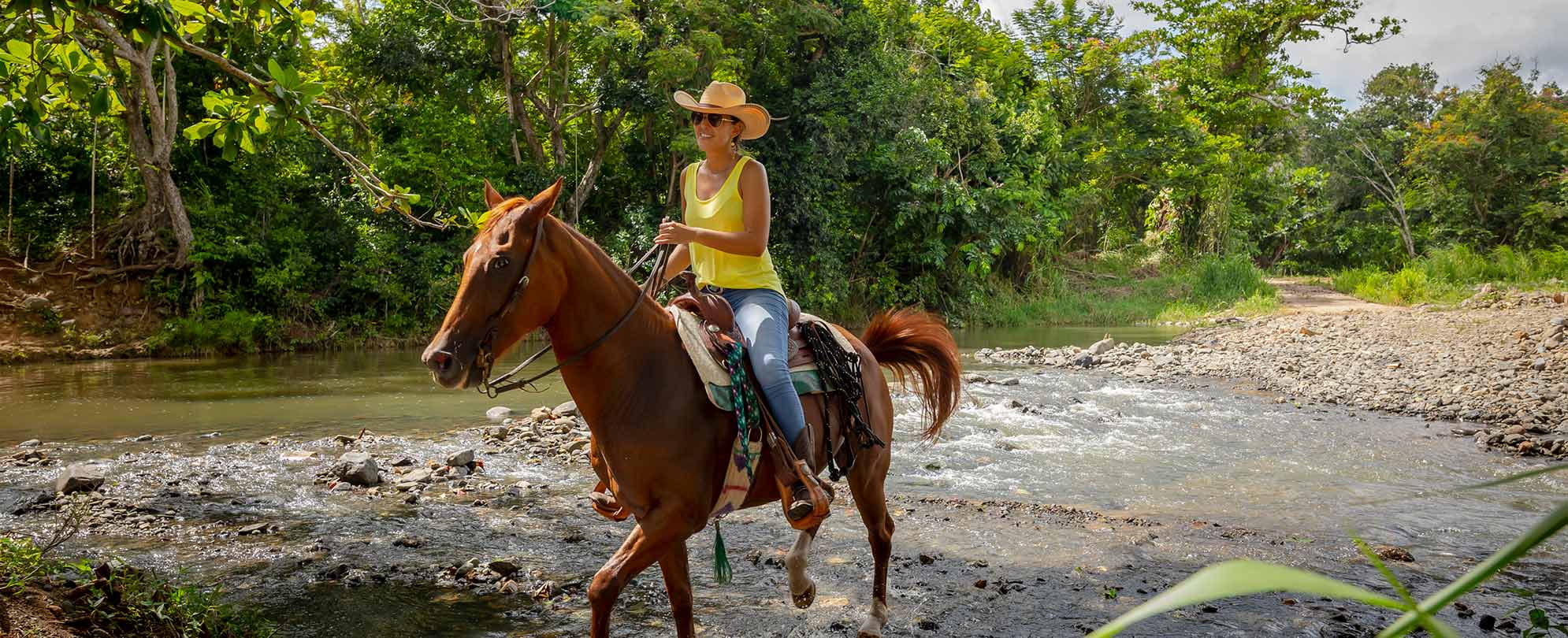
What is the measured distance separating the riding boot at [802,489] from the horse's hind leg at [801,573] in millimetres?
559

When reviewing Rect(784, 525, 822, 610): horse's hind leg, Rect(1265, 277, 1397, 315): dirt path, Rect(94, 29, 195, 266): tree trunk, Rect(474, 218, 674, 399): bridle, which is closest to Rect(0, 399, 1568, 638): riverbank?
Rect(784, 525, 822, 610): horse's hind leg

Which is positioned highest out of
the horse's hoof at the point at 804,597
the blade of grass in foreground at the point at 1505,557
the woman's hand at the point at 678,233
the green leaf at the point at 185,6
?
the green leaf at the point at 185,6

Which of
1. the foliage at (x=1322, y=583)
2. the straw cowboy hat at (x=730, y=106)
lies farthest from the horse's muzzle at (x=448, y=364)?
the foliage at (x=1322, y=583)

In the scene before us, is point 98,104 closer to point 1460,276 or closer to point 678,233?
point 678,233

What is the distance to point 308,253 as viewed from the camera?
1983 centimetres

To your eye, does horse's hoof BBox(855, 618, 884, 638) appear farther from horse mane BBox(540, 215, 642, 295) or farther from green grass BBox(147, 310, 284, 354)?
green grass BBox(147, 310, 284, 354)

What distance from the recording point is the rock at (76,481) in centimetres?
696

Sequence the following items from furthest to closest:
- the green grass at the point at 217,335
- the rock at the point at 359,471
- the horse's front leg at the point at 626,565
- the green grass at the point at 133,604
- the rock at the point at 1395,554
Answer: the green grass at the point at 217,335 < the rock at the point at 359,471 < the rock at the point at 1395,554 < the green grass at the point at 133,604 < the horse's front leg at the point at 626,565

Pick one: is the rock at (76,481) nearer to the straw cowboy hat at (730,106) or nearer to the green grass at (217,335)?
the straw cowboy hat at (730,106)

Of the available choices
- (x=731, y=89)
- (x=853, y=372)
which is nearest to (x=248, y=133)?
(x=731, y=89)

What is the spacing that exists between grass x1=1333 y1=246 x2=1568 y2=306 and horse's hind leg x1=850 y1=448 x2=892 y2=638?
24.3 m

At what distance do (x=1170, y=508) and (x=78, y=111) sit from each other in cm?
1997

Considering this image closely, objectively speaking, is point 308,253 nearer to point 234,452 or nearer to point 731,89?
point 234,452

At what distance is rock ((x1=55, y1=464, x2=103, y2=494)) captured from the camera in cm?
696
